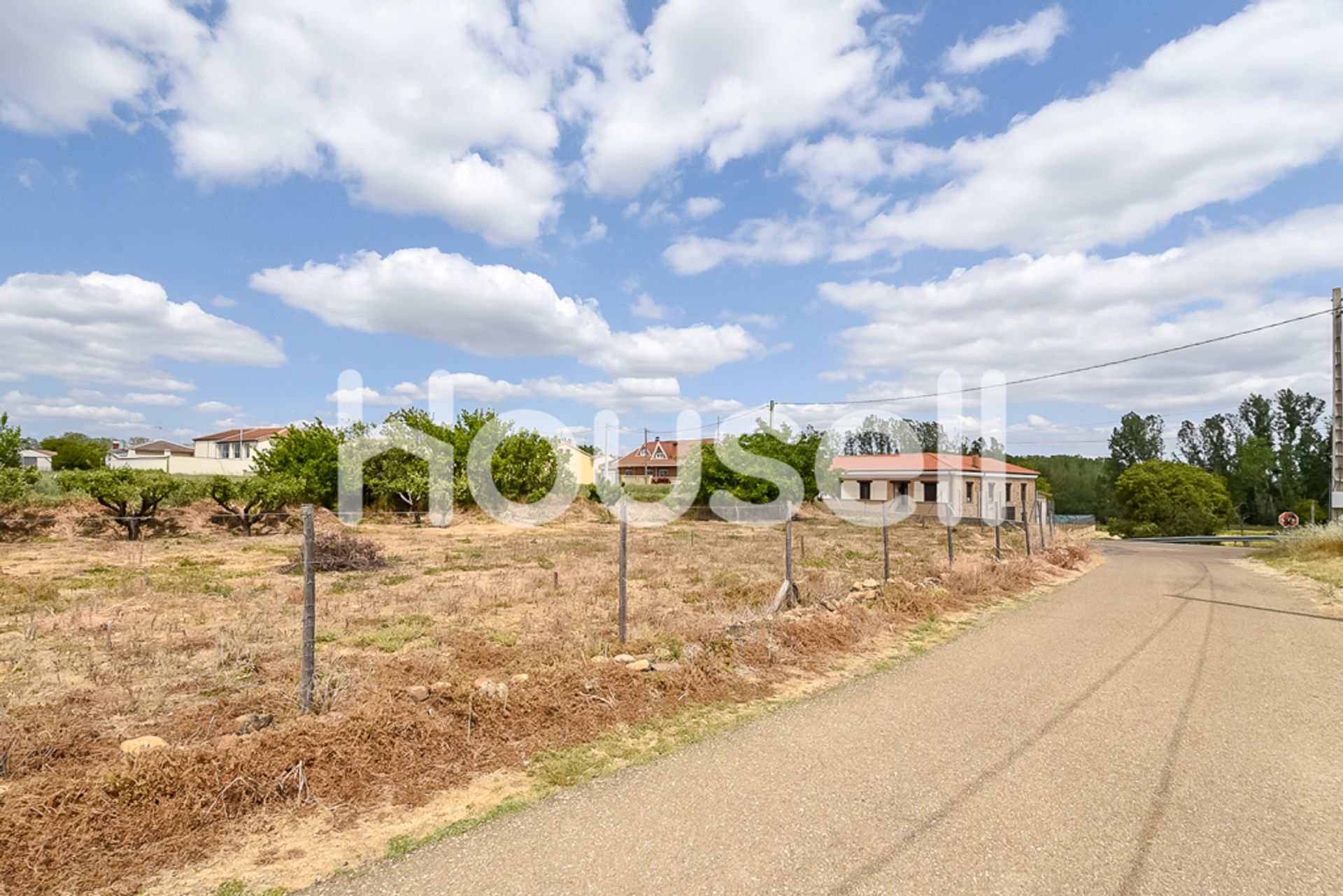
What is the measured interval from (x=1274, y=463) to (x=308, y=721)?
94484mm

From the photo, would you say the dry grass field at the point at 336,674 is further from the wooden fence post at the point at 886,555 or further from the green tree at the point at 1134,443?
the green tree at the point at 1134,443

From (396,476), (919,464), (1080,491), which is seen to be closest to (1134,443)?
(1080,491)

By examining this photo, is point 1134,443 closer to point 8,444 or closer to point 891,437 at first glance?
point 891,437

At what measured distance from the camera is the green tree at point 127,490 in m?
20.5

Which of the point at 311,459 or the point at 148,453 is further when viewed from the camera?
the point at 148,453

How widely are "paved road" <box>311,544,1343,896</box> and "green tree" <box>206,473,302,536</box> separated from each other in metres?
23.0

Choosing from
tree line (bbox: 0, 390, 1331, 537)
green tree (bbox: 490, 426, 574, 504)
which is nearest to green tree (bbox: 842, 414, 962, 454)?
tree line (bbox: 0, 390, 1331, 537)

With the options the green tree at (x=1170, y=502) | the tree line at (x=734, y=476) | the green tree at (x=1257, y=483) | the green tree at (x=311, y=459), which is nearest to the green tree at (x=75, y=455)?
the tree line at (x=734, y=476)

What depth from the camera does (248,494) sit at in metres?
23.7

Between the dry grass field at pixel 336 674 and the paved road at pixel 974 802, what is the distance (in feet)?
2.77

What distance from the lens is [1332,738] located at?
16.5ft

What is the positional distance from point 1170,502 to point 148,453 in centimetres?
10502

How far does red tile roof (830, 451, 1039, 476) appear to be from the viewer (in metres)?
41.3

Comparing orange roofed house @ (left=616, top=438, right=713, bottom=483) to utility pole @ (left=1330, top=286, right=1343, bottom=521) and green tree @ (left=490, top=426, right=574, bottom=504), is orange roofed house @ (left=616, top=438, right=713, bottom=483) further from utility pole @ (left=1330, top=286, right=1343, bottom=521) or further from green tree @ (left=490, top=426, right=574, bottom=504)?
utility pole @ (left=1330, top=286, right=1343, bottom=521)
